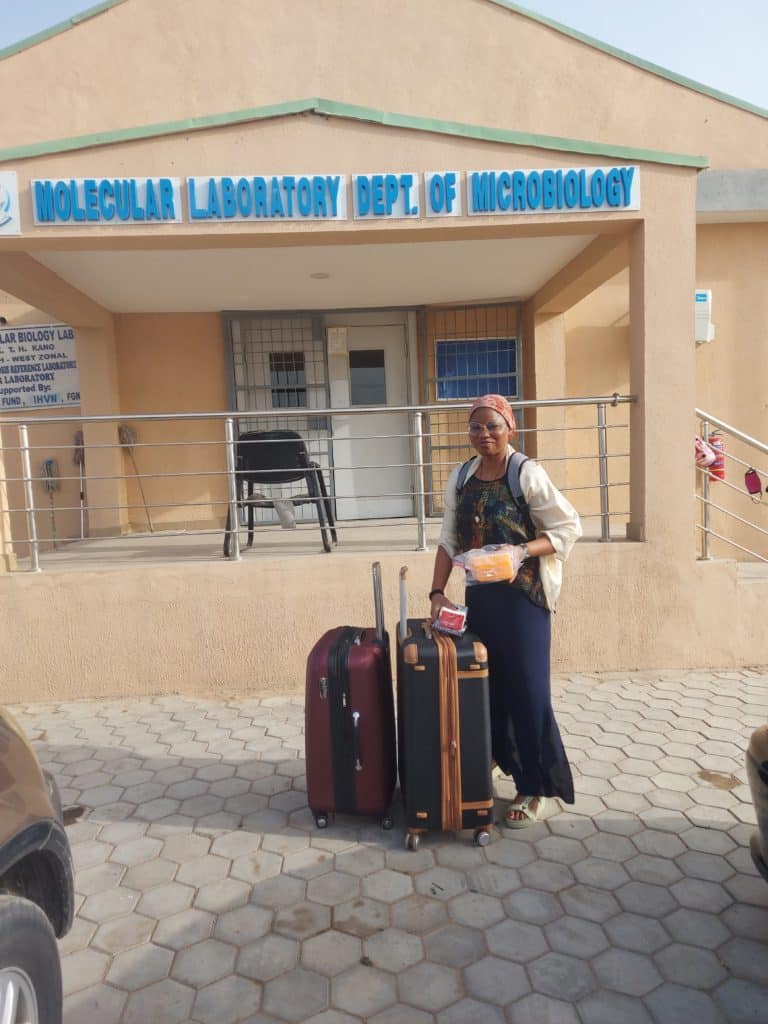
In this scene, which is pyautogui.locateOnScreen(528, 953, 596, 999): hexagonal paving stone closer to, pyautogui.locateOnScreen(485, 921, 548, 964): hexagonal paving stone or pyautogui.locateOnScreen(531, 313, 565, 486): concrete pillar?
pyautogui.locateOnScreen(485, 921, 548, 964): hexagonal paving stone

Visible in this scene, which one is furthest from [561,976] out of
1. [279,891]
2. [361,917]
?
[279,891]

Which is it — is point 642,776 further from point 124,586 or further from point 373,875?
point 124,586

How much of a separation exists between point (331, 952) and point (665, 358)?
158 inches

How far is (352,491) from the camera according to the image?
7.84 meters

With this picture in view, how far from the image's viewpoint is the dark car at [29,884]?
1.41m

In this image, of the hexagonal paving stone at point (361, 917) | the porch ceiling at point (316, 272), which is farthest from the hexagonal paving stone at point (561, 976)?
the porch ceiling at point (316, 272)

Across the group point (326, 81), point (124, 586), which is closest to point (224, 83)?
point (326, 81)

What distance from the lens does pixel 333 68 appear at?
21.1ft

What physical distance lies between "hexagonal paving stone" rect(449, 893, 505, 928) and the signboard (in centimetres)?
693

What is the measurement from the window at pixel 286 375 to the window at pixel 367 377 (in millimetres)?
578

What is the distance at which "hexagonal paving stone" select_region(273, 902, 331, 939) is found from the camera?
2.24 metres

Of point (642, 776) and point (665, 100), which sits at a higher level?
point (665, 100)

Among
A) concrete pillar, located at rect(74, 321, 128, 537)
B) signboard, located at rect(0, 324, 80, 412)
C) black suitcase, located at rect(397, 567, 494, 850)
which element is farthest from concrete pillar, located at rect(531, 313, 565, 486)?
signboard, located at rect(0, 324, 80, 412)

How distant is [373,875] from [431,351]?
6092 mm
